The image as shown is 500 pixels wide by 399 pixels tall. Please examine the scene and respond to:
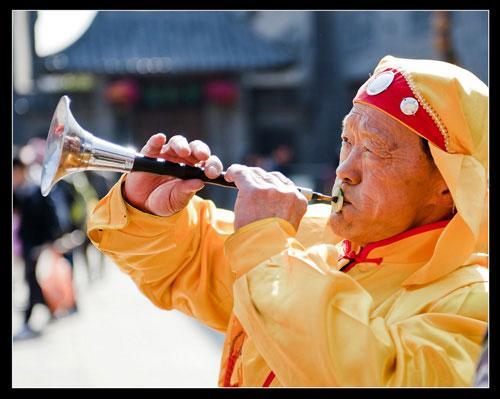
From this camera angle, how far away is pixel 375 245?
7.55 ft

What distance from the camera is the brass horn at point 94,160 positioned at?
234cm

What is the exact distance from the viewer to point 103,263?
1195 cm

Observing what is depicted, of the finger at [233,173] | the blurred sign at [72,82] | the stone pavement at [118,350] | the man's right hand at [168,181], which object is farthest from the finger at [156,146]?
the blurred sign at [72,82]

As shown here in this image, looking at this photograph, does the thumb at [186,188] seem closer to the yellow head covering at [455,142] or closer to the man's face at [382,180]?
the man's face at [382,180]

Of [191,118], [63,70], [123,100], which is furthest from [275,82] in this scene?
[63,70]

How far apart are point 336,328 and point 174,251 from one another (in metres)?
0.85

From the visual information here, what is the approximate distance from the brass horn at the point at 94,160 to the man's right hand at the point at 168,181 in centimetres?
3

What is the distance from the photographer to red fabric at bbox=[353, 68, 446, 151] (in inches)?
84.5

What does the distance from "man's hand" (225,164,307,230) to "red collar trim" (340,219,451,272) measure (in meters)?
0.26

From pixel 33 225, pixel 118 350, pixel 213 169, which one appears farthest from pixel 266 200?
pixel 33 225

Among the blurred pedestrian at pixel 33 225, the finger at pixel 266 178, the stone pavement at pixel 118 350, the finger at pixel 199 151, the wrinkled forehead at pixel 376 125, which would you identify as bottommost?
the stone pavement at pixel 118 350

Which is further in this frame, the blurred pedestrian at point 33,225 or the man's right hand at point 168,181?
the blurred pedestrian at point 33,225
